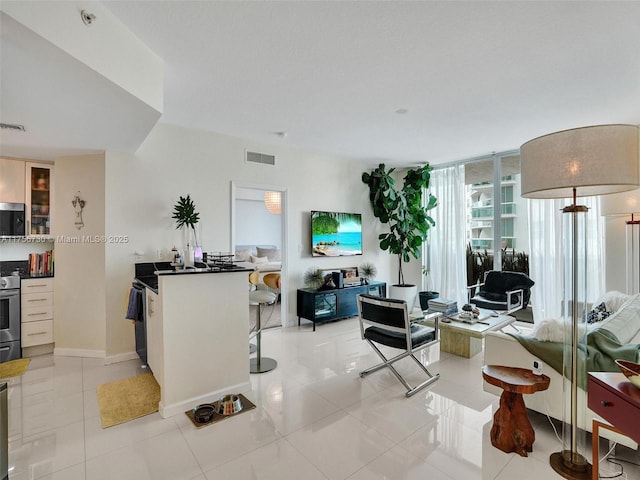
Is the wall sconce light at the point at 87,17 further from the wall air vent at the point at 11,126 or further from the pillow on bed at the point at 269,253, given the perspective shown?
the pillow on bed at the point at 269,253

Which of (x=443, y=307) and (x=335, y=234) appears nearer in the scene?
(x=443, y=307)

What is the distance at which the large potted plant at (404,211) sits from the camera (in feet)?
19.5

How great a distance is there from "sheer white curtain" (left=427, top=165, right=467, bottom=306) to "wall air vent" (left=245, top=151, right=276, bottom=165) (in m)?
3.22

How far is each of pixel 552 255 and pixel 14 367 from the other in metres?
7.13

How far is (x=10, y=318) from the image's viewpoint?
A: 3629 millimetres

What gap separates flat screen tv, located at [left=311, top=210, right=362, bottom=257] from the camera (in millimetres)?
5359

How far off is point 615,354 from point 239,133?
438 centimetres

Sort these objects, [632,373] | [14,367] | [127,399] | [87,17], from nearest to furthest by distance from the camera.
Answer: [632,373] → [87,17] → [127,399] → [14,367]

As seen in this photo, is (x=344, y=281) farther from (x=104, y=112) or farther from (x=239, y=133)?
(x=104, y=112)

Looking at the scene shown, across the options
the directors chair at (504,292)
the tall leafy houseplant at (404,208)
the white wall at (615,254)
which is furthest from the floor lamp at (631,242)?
the tall leafy houseplant at (404,208)

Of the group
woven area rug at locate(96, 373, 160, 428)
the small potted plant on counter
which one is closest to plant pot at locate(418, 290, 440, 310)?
the small potted plant on counter

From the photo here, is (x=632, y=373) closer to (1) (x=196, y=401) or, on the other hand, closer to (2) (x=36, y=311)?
(1) (x=196, y=401)

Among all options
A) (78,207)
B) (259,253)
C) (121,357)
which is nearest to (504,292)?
(121,357)

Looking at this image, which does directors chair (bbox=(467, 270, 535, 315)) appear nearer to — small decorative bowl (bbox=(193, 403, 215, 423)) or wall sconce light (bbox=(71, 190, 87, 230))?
small decorative bowl (bbox=(193, 403, 215, 423))
